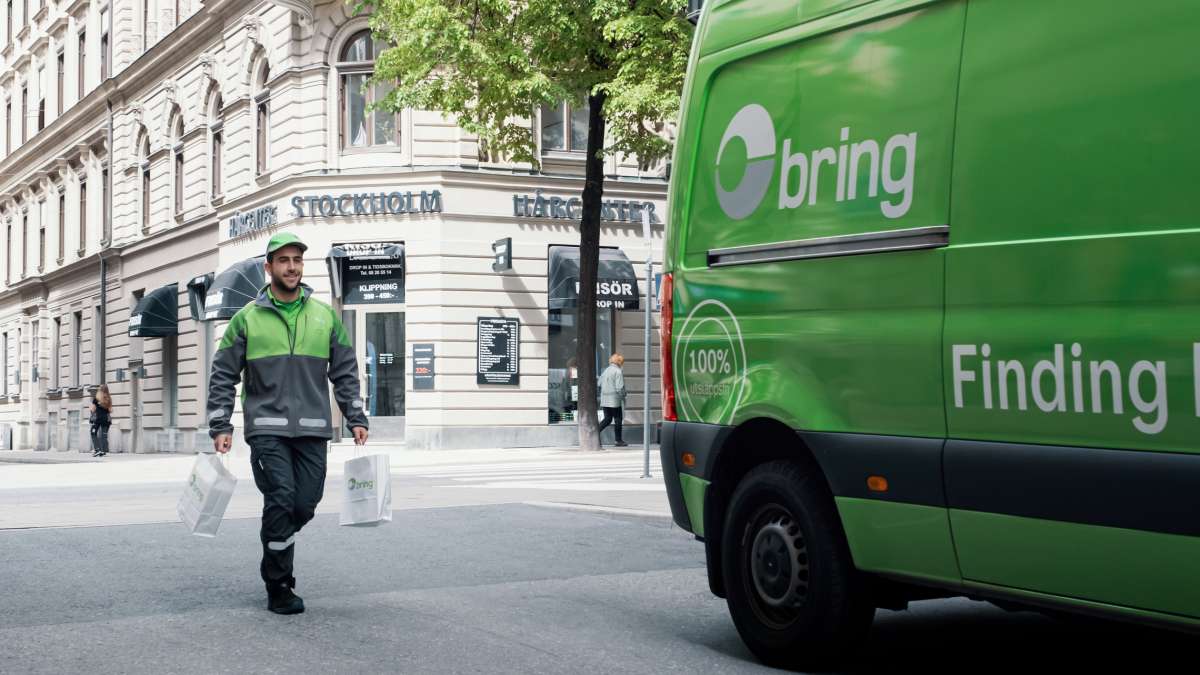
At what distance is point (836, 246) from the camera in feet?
17.2

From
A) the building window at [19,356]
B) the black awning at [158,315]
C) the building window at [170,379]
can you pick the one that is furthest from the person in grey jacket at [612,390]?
the building window at [19,356]

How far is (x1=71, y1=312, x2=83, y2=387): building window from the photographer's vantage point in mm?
43125

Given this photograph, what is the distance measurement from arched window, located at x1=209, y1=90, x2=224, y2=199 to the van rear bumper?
27691mm

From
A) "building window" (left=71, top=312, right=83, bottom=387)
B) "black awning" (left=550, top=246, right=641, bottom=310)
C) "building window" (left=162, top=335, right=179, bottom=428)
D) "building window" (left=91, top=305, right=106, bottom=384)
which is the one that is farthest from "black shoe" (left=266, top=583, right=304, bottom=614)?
"building window" (left=71, top=312, right=83, bottom=387)

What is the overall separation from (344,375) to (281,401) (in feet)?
1.51

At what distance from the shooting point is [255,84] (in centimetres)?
3030

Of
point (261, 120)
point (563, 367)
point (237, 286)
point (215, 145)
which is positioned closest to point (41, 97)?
point (215, 145)

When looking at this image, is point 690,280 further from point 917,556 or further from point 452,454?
point 452,454

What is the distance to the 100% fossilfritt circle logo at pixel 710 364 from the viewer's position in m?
5.73

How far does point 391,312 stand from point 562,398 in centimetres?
353

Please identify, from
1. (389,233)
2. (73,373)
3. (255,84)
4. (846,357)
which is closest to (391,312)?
(389,233)

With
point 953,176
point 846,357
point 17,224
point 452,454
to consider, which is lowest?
point 452,454

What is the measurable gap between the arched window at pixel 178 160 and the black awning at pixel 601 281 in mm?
11712

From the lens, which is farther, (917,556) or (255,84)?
(255,84)
